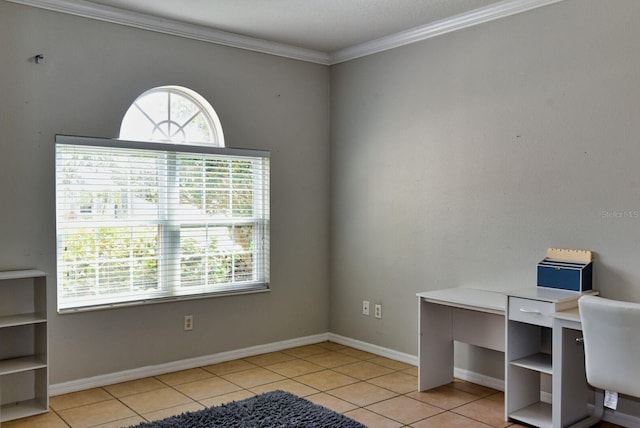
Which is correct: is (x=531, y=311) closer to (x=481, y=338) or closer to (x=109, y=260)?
(x=481, y=338)

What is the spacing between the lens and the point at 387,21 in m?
4.18

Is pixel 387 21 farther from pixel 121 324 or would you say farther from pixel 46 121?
pixel 121 324

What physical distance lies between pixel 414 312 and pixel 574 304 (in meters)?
1.51

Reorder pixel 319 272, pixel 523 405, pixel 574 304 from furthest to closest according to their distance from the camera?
pixel 319 272 → pixel 523 405 → pixel 574 304

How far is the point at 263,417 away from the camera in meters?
3.33

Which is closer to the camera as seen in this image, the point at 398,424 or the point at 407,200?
the point at 398,424

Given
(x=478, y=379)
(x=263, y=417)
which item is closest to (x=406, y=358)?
(x=478, y=379)

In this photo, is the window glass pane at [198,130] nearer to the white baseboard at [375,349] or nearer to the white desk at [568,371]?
the white baseboard at [375,349]

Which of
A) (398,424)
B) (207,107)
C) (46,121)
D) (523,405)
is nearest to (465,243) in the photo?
(523,405)

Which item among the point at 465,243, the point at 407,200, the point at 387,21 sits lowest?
the point at 465,243

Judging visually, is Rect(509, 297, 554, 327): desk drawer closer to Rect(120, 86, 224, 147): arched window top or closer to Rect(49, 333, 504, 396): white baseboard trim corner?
Rect(49, 333, 504, 396): white baseboard trim corner

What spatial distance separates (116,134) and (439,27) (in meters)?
2.49

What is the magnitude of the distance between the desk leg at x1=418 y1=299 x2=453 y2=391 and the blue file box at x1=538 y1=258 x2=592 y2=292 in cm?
76

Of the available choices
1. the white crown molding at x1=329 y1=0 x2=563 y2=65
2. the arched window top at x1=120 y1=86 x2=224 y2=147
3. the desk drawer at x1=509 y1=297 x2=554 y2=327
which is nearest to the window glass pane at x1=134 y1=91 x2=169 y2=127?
the arched window top at x1=120 y1=86 x2=224 y2=147
